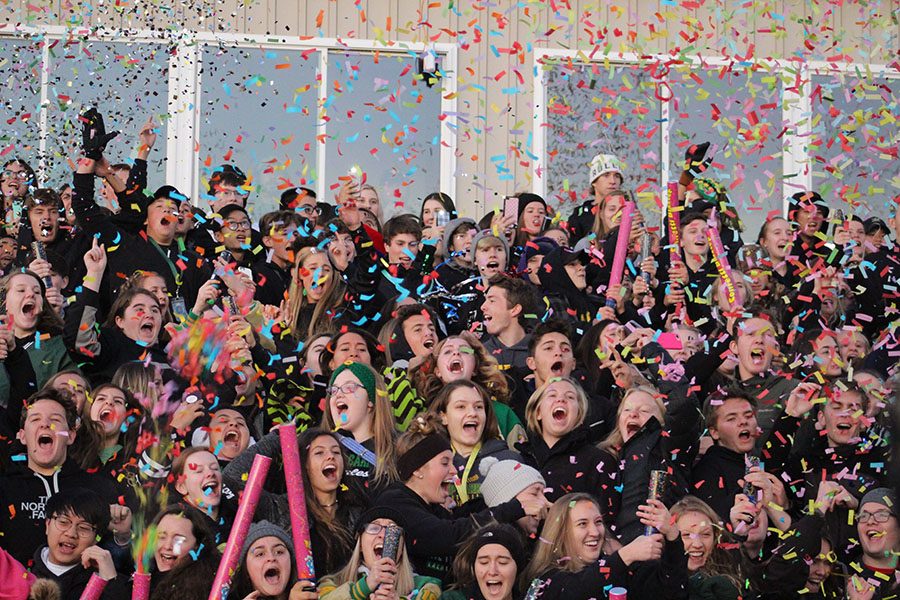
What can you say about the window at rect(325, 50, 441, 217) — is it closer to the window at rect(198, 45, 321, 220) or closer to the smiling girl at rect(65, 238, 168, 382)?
the window at rect(198, 45, 321, 220)

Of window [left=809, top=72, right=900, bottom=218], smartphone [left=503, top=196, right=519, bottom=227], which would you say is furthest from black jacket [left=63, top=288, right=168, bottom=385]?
window [left=809, top=72, right=900, bottom=218]

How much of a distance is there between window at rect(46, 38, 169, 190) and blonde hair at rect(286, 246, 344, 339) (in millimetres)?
4963

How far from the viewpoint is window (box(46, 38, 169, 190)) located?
1498cm

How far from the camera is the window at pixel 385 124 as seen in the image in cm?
1568

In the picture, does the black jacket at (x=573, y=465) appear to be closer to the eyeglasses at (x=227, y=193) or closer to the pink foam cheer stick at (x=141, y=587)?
the pink foam cheer stick at (x=141, y=587)

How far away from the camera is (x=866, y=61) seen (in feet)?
54.3

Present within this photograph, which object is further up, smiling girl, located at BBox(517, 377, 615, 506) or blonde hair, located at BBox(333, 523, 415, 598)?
smiling girl, located at BBox(517, 377, 615, 506)

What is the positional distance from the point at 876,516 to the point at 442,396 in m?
2.44

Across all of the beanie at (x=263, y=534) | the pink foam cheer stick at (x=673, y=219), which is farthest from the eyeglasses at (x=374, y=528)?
the pink foam cheer stick at (x=673, y=219)

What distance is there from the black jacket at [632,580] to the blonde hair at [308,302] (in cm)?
310

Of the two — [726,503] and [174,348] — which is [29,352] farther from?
[726,503]

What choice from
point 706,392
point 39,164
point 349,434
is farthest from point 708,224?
point 39,164

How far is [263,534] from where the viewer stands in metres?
7.73

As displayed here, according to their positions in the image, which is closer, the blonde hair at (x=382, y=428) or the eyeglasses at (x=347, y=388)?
the blonde hair at (x=382, y=428)
